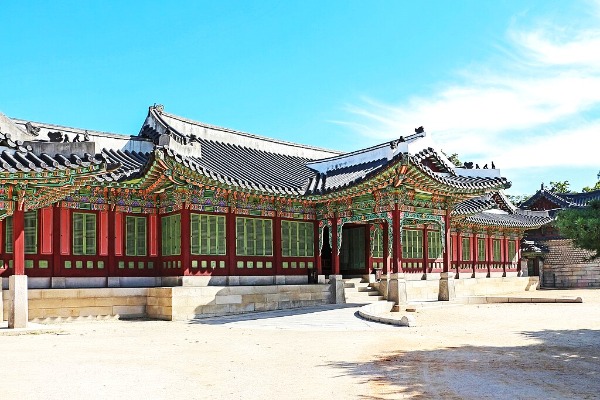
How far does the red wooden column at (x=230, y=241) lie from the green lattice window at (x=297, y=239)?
2.67 metres

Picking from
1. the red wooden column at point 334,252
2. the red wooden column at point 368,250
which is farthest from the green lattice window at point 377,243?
the red wooden column at point 334,252

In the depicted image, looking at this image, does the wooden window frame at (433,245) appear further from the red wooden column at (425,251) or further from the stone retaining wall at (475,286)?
the stone retaining wall at (475,286)

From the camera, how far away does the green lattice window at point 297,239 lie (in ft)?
83.3

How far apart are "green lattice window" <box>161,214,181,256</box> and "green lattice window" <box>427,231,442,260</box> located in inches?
638

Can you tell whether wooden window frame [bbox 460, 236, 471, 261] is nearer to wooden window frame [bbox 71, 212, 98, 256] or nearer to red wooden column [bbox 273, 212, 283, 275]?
red wooden column [bbox 273, 212, 283, 275]

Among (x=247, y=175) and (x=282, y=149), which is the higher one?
(x=282, y=149)

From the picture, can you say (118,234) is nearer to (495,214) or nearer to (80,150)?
(80,150)

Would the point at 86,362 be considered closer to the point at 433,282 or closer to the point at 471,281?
the point at 433,282

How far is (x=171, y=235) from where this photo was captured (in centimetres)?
2262

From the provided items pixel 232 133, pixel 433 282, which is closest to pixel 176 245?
pixel 232 133

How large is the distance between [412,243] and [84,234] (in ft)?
58.2

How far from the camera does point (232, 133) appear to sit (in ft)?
94.7

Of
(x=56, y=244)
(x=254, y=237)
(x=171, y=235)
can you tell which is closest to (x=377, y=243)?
(x=254, y=237)

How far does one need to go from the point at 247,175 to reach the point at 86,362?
1375 centimetres
